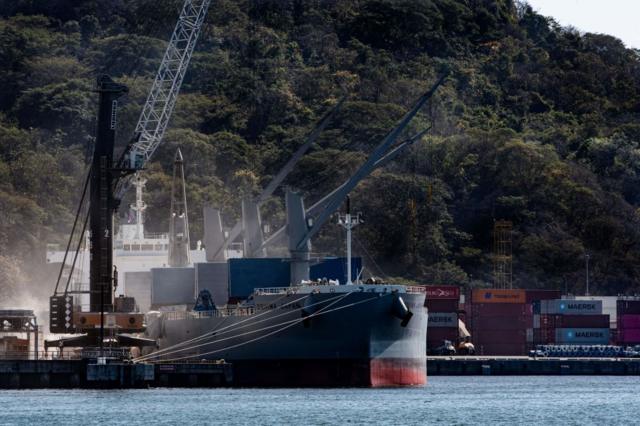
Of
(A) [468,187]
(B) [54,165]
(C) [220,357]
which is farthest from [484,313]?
(B) [54,165]

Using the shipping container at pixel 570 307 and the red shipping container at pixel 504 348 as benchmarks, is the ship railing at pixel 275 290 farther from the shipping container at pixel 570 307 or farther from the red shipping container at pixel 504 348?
the red shipping container at pixel 504 348

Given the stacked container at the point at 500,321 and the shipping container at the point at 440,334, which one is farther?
the stacked container at the point at 500,321

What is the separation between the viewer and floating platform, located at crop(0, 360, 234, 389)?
86438 millimetres

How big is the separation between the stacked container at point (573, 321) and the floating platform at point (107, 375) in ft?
133

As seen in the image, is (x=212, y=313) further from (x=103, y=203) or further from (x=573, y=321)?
(x=573, y=321)

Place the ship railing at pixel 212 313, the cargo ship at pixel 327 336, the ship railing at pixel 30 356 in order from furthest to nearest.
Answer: the ship railing at pixel 212 313
the ship railing at pixel 30 356
the cargo ship at pixel 327 336

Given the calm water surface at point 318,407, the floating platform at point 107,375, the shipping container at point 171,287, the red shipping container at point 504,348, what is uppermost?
the shipping container at point 171,287

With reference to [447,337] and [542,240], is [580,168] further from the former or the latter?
[447,337]

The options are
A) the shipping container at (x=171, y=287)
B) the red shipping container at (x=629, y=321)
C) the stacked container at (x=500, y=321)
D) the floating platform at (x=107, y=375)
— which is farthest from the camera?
the red shipping container at (x=629, y=321)

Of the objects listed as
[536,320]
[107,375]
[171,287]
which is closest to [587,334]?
[536,320]

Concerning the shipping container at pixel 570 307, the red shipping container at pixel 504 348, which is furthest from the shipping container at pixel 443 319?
the shipping container at pixel 570 307

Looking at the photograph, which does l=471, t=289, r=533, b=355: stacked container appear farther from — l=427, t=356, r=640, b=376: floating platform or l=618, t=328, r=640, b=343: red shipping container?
l=618, t=328, r=640, b=343: red shipping container

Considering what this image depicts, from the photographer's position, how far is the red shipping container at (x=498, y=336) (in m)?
131

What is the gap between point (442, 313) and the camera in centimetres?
12600
